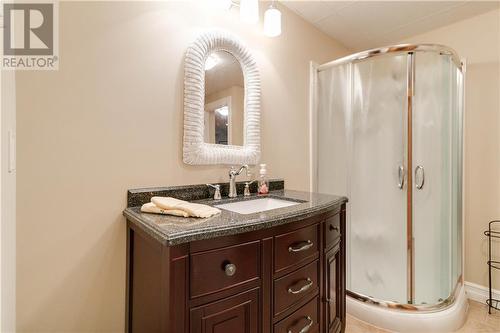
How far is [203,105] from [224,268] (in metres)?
0.91

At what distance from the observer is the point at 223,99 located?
5.18 ft

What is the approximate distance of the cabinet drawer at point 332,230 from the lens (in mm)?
1321

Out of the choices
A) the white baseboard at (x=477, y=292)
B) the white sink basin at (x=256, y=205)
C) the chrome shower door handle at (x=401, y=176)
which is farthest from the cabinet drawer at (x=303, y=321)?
the white baseboard at (x=477, y=292)

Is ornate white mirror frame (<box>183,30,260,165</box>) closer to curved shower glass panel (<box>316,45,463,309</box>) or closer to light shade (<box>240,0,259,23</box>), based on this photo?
light shade (<box>240,0,259,23</box>)

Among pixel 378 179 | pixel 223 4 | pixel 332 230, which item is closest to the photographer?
pixel 332 230

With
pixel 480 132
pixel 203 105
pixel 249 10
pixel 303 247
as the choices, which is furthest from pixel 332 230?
pixel 480 132

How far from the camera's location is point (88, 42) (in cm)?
112

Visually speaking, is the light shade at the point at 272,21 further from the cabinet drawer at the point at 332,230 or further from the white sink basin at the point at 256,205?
the cabinet drawer at the point at 332,230

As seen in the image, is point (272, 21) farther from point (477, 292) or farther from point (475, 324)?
point (477, 292)

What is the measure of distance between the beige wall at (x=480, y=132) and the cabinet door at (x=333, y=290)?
1.53 m

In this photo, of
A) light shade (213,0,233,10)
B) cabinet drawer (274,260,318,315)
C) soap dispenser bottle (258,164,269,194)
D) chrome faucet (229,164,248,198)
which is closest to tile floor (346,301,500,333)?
cabinet drawer (274,260,318,315)

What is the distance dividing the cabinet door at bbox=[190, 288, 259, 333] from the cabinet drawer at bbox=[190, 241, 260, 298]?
52mm

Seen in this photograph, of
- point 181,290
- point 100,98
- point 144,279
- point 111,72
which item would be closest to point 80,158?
point 100,98

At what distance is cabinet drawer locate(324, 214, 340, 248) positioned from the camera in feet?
4.33
